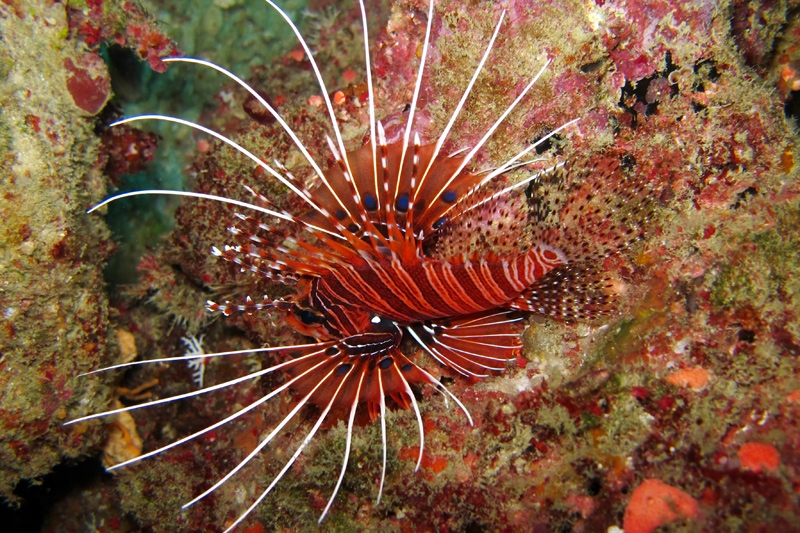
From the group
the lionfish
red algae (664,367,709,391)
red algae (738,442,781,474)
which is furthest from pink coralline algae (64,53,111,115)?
red algae (738,442,781,474)

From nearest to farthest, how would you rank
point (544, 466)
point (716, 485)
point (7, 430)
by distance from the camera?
1. point (716, 485)
2. point (544, 466)
3. point (7, 430)

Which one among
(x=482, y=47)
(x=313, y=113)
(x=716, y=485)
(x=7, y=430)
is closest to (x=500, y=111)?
(x=482, y=47)

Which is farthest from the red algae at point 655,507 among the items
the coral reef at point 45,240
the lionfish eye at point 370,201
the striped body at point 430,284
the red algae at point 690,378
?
the coral reef at point 45,240

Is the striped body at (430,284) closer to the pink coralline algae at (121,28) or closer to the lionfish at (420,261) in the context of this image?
the lionfish at (420,261)

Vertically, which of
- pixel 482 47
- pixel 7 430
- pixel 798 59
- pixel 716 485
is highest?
pixel 482 47

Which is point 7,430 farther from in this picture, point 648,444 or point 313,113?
point 648,444

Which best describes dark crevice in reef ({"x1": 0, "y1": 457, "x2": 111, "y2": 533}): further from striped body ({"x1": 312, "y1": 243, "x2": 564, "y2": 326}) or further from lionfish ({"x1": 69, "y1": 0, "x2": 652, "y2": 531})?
striped body ({"x1": 312, "y1": 243, "x2": 564, "y2": 326})
